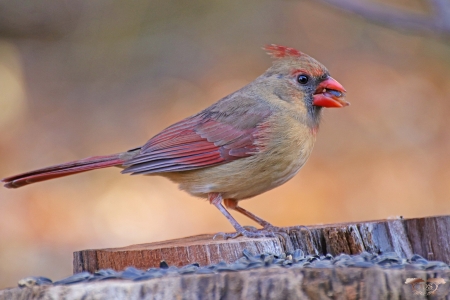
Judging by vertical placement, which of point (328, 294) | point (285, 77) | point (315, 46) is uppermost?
point (315, 46)

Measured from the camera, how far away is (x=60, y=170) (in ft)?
13.6

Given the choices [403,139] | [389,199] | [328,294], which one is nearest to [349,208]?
[389,199]

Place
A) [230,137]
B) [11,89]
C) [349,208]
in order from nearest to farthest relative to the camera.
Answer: [230,137] < [349,208] < [11,89]

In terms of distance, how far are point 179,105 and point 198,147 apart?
4.15 metres

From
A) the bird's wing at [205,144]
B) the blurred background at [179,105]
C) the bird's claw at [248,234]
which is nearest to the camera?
the bird's claw at [248,234]

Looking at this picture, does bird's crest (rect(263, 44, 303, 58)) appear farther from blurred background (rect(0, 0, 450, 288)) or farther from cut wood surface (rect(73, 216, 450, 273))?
blurred background (rect(0, 0, 450, 288))

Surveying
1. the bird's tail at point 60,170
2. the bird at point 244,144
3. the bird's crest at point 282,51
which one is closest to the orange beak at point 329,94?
the bird at point 244,144

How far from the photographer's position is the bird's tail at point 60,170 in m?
4.09

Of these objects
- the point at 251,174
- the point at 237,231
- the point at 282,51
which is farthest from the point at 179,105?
the point at 237,231

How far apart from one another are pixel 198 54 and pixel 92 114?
5.43ft

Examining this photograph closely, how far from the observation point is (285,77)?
14.2ft

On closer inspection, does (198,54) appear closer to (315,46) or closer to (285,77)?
(315,46)

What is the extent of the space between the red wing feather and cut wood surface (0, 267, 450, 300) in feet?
6.00

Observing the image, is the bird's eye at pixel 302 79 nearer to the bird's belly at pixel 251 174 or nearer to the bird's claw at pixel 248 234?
the bird's belly at pixel 251 174
